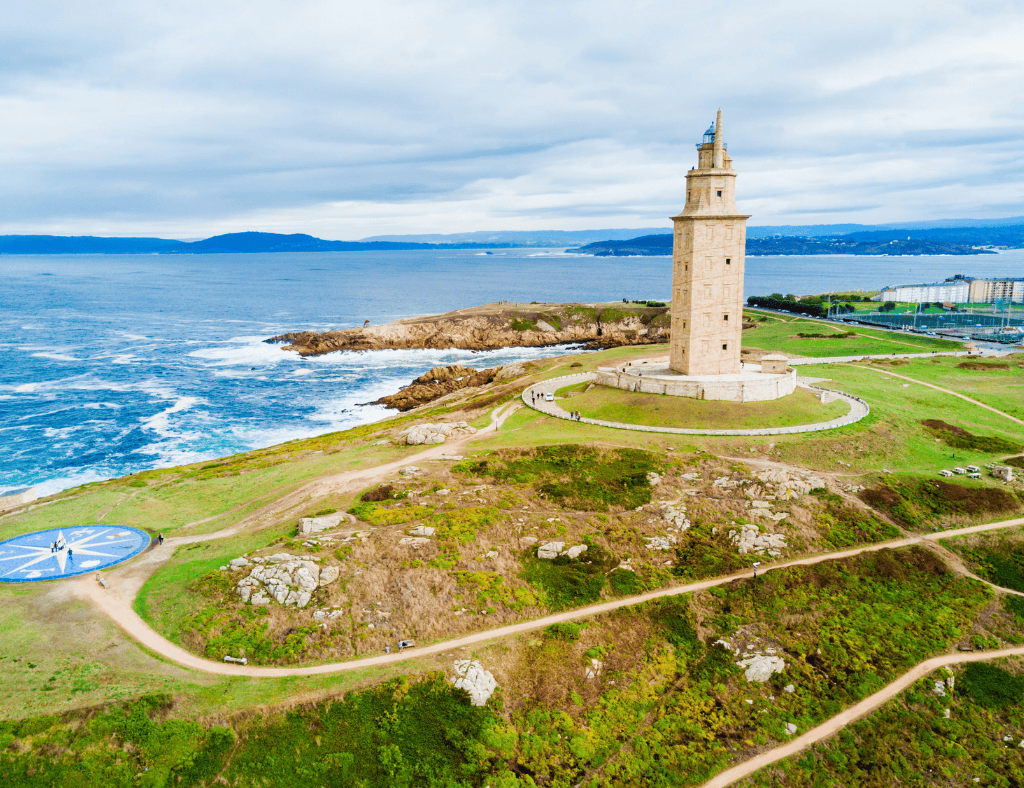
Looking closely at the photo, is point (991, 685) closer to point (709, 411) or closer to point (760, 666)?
point (760, 666)

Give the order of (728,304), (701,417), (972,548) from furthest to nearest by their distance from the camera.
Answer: (728,304) < (701,417) < (972,548)

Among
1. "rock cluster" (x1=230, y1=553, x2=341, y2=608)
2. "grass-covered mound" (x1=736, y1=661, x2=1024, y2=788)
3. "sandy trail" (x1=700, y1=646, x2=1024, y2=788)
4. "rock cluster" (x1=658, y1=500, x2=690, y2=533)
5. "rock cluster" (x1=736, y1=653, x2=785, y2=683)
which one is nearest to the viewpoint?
"grass-covered mound" (x1=736, y1=661, x2=1024, y2=788)

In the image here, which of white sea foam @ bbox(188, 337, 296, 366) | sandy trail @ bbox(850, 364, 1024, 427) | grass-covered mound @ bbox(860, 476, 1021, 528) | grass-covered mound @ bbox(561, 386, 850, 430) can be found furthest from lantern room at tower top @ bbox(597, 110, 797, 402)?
white sea foam @ bbox(188, 337, 296, 366)

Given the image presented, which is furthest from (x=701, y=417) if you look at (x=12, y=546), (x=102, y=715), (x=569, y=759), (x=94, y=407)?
(x=94, y=407)

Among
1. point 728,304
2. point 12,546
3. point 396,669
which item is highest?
point 728,304

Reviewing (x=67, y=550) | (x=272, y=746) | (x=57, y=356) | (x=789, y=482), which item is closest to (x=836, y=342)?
(x=789, y=482)

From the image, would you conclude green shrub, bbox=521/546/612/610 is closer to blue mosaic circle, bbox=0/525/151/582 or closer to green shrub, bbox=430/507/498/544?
green shrub, bbox=430/507/498/544

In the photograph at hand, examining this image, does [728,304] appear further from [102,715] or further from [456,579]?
[102,715]

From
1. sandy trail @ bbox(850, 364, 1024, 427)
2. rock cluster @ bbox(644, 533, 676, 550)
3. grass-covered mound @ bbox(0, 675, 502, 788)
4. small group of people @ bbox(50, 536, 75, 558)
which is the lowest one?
grass-covered mound @ bbox(0, 675, 502, 788)
